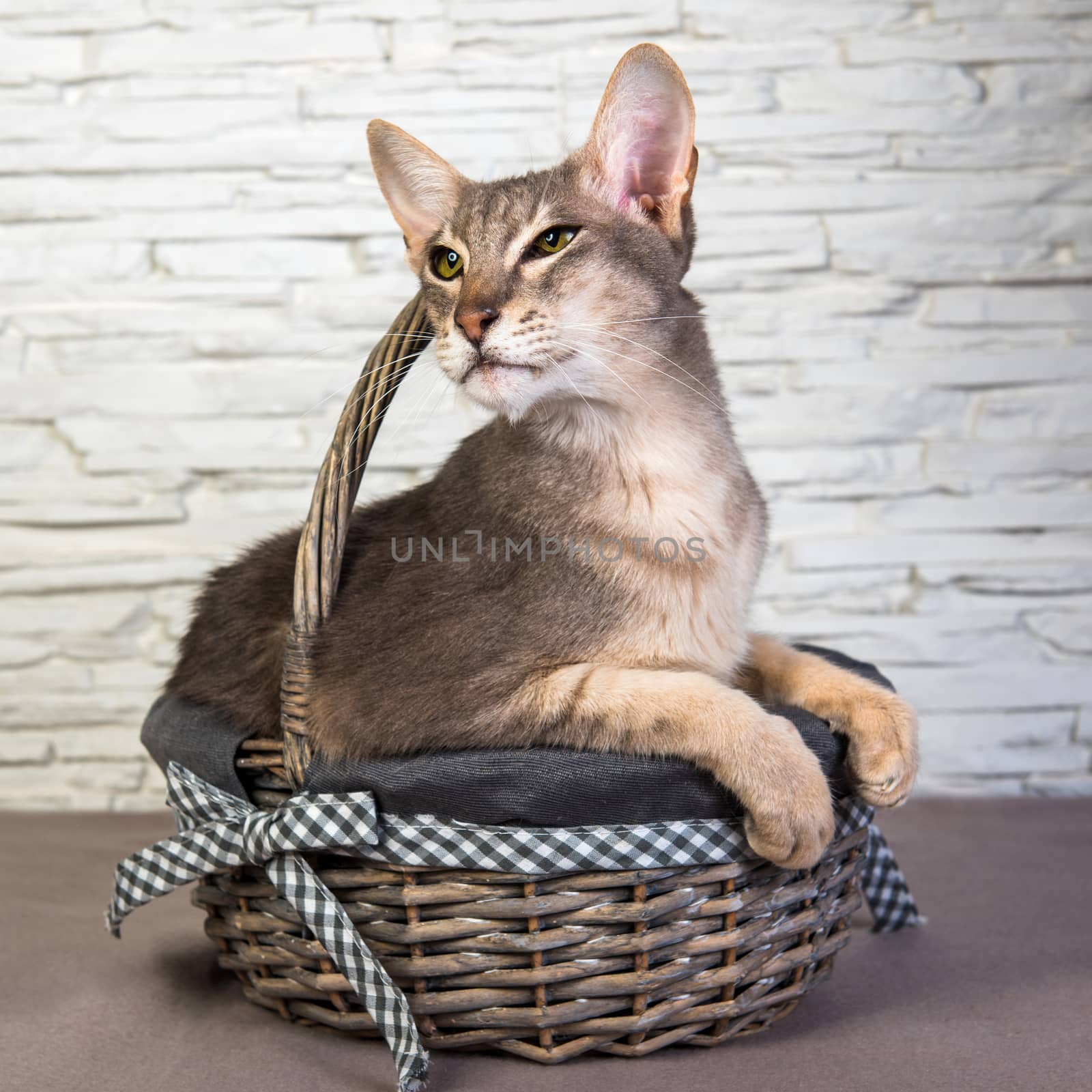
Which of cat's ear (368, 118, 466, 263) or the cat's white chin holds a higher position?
cat's ear (368, 118, 466, 263)

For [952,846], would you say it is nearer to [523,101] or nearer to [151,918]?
[151,918]

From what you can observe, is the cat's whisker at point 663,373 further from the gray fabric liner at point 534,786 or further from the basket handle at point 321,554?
the gray fabric liner at point 534,786

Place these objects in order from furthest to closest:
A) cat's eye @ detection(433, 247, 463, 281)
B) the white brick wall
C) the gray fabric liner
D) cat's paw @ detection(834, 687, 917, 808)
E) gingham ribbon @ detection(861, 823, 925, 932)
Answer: the white brick wall → gingham ribbon @ detection(861, 823, 925, 932) → cat's eye @ detection(433, 247, 463, 281) → cat's paw @ detection(834, 687, 917, 808) → the gray fabric liner

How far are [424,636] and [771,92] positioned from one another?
1.25 meters

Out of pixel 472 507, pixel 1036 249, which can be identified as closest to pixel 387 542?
pixel 472 507

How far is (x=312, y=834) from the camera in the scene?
0.96 m

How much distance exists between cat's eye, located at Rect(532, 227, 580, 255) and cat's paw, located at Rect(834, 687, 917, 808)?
0.52 meters

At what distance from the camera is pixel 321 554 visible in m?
1.05

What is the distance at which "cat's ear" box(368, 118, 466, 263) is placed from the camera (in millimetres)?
1201

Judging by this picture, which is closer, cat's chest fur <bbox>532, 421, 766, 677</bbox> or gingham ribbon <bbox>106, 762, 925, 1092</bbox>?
gingham ribbon <bbox>106, 762, 925, 1092</bbox>

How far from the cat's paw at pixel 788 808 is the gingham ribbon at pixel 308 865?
31cm

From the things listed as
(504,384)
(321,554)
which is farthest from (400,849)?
(504,384)

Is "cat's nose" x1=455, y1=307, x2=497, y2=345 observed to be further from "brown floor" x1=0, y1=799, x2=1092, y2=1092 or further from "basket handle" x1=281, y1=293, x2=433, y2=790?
"brown floor" x1=0, y1=799, x2=1092, y2=1092

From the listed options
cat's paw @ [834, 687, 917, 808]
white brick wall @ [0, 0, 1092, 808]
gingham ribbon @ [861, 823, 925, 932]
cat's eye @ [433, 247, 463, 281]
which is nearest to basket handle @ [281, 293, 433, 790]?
cat's eye @ [433, 247, 463, 281]
